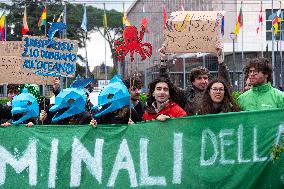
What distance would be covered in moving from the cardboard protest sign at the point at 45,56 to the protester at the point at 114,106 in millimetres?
1464

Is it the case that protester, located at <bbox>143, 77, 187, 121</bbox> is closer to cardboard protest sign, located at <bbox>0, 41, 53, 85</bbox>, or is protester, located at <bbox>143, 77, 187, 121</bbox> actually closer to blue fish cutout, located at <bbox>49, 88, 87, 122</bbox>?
blue fish cutout, located at <bbox>49, 88, 87, 122</bbox>

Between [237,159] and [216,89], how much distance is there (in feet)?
2.31

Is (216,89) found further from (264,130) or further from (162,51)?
(162,51)

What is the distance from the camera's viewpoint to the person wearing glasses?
227 inches

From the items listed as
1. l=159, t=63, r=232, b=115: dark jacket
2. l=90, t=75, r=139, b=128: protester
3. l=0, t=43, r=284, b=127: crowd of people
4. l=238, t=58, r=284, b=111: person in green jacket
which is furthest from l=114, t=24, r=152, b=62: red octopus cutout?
l=238, t=58, r=284, b=111: person in green jacket

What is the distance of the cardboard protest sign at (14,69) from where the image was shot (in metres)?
7.66

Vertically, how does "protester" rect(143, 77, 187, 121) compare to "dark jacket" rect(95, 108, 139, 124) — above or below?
above

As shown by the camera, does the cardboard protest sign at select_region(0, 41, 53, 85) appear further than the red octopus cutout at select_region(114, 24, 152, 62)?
Yes

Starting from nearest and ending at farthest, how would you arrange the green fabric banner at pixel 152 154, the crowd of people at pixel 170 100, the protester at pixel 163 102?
the green fabric banner at pixel 152 154
the crowd of people at pixel 170 100
the protester at pixel 163 102

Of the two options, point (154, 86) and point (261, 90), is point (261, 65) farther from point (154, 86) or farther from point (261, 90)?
point (154, 86)

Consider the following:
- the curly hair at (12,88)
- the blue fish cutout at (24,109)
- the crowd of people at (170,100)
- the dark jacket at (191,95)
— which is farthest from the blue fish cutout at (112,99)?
the curly hair at (12,88)

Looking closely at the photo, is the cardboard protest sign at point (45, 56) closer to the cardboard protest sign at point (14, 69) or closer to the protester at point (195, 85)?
the cardboard protest sign at point (14, 69)

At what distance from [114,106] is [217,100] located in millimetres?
1042

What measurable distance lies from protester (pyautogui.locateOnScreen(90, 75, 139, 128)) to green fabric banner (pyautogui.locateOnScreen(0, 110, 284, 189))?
0.18m
